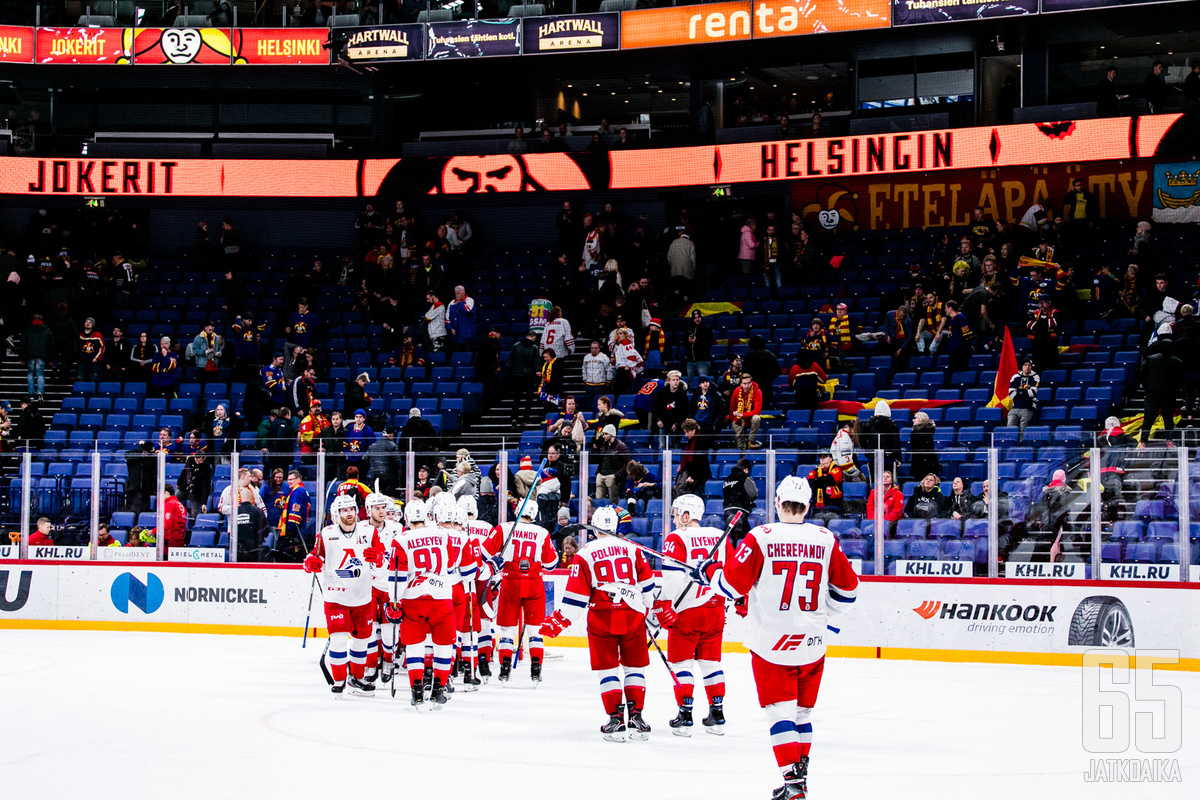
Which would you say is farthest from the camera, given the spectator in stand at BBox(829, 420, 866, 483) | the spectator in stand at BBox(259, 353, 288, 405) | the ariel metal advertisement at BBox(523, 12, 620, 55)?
the ariel metal advertisement at BBox(523, 12, 620, 55)

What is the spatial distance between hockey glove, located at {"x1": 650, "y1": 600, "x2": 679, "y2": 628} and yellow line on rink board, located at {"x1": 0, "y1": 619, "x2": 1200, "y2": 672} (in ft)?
14.1

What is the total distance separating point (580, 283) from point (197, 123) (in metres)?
10.2

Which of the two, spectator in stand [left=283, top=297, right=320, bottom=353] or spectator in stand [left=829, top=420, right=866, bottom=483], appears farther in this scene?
spectator in stand [left=283, top=297, right=320, bottom=353]

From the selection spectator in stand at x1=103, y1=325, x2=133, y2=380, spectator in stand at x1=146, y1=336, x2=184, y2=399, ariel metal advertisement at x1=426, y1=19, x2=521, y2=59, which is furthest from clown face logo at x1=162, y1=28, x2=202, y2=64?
spectator in stand at x1=146, y1=336, x2=184, y2=399

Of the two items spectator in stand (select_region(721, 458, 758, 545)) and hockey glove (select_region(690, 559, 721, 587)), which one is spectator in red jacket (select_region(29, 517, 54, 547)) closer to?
spectator in stand (select_region(721, 458, 758, 545))

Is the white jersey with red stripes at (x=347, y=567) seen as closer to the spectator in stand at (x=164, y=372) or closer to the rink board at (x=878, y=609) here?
the rink board at (x=878, y=609)

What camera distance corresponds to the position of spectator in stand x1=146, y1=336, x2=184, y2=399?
21.8m

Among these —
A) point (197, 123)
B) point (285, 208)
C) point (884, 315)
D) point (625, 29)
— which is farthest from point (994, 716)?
point (197, 123)

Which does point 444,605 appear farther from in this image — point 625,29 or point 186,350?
point 625,29

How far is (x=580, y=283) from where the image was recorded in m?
22.7

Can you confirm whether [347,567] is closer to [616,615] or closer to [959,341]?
[616,615]

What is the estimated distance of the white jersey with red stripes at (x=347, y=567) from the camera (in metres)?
11.4

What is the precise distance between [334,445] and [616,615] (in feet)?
28.2

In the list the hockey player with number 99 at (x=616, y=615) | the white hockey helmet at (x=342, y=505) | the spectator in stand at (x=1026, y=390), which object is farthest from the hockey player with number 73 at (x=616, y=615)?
the spectator in stand at (x=1026, y=390)
